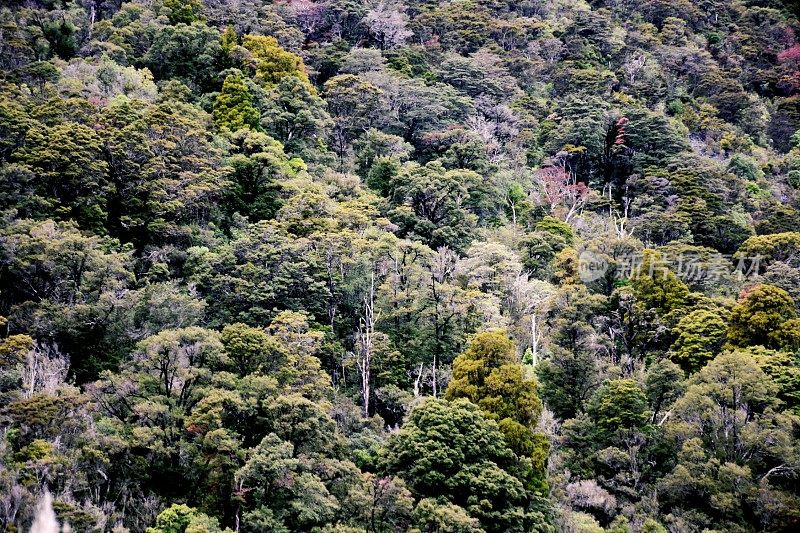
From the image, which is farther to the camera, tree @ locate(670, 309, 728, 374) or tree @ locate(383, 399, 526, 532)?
tree @ locate(670, 309, 728, 374)

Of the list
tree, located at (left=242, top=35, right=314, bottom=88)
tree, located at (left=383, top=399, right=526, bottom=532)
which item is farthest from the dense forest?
tree, located at (left=242, top=35, right=314, bottom=88)

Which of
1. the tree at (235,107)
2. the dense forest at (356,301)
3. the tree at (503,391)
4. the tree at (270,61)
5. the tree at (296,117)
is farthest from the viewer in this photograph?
the tree at (270,61)

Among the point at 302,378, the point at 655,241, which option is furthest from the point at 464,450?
the point at 655,241

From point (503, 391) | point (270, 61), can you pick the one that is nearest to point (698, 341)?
point (503, 391)

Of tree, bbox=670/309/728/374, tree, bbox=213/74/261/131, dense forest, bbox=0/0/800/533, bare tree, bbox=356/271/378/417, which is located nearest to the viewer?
dense forest, bbox=0/0/800/533

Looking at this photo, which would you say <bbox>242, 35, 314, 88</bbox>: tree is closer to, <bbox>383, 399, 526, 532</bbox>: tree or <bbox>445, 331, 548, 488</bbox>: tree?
<bbox>445, 331, 548, 488</bbox>: tree

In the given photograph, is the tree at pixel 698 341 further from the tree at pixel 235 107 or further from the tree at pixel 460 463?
the tree at pixel 235 107

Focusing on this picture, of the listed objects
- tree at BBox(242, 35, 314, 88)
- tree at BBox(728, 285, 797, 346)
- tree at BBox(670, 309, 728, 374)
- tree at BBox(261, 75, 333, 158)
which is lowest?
tree at BBox(670, 309, 728, 374)

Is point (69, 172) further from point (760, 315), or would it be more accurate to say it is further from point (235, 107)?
point (760, 315)

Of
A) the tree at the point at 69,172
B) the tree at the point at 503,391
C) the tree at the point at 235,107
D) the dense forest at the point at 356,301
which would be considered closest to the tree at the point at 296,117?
the dense forest at the point at 356,301
